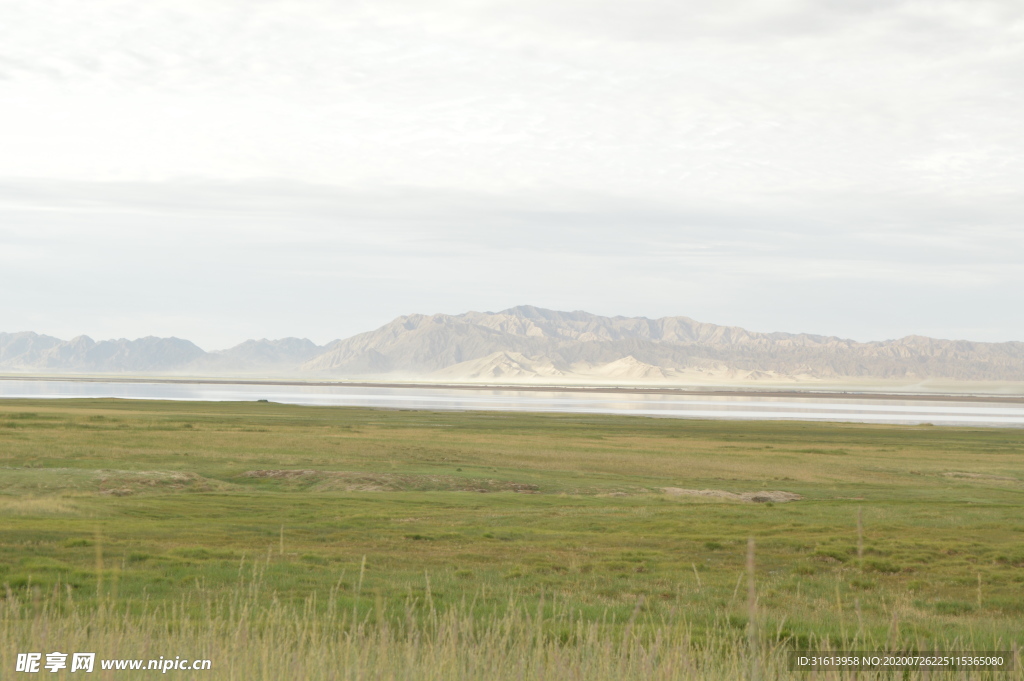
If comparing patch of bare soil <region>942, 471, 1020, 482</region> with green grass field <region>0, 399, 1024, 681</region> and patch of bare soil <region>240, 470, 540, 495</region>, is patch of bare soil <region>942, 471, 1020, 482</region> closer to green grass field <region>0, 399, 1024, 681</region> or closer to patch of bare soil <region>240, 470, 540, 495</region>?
green grass field <region>0, 399, 1024, 681</region>

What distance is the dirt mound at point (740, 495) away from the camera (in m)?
42.5

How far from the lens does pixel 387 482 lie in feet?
140

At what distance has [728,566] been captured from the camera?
22.2m

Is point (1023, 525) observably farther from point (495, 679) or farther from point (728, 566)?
point (495, 679)

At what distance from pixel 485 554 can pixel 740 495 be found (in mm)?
24143

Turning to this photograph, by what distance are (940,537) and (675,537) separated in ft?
28.1

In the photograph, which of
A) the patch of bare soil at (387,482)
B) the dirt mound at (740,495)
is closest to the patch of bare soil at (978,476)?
the dirt mound at (740,495)

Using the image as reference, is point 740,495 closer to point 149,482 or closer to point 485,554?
point 485,554

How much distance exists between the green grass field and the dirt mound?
1.79 ft

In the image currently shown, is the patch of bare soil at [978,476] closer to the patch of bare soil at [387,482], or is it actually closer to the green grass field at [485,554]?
the green grass field at [485,554]

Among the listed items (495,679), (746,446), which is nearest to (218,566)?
(495,679)

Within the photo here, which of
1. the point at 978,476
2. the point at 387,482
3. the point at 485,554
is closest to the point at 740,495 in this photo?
the point at 387,482

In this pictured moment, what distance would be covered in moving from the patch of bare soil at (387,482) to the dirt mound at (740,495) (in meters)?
7.39

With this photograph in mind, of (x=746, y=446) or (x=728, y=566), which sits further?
(x=746, y=446)
